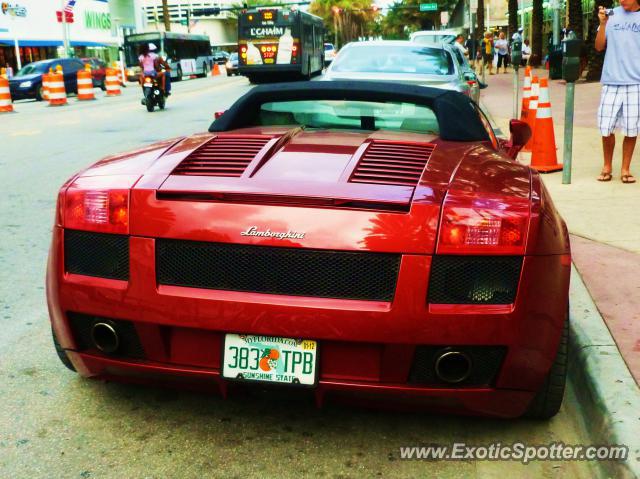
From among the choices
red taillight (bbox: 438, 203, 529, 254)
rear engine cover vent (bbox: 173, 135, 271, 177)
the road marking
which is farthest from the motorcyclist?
red taillight (bbox: 438, 203, 529, 254)

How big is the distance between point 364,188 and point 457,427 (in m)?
1.05

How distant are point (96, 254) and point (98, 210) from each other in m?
0.15

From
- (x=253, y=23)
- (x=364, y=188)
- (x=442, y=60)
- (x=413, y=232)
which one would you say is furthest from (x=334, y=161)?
(x=253, y=23)

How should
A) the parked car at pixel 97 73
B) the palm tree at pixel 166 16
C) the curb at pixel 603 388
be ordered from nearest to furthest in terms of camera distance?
the curb at pixel 603 388 → the parked car at pixel 97 73 → the palm tree at pixel 166 16

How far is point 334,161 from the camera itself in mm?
3164

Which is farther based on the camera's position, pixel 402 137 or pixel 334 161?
pixel 402 137

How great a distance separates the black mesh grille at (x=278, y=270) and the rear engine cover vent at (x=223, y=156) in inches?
14.1

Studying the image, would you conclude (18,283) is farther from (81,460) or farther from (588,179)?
(588,179)

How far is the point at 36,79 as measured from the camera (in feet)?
102

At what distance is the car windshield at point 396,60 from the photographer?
10883 millimetres

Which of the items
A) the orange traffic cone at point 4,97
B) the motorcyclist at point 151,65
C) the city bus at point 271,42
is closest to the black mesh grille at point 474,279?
the motorcyclist at point 151,65

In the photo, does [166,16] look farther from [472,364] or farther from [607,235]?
[472,364]

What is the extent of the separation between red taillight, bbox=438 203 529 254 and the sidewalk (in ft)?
3.21

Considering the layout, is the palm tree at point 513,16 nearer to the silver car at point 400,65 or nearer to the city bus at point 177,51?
the city bus at point 177,51
